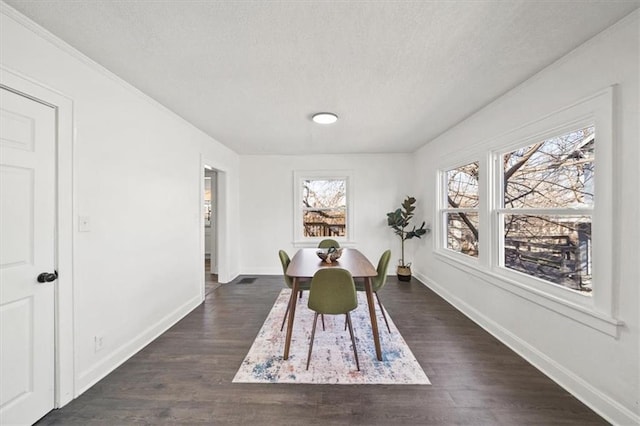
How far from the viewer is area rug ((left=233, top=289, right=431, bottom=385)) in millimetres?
1908

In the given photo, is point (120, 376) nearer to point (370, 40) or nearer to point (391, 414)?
point (391, 414)

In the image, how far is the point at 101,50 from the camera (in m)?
1.71

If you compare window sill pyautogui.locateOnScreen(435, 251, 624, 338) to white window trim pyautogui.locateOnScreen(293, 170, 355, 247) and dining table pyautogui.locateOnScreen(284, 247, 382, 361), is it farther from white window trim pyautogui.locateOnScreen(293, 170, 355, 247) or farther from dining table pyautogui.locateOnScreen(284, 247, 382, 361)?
white window trim pyautogui.locateOnScreen(293, 170, 355, 247)

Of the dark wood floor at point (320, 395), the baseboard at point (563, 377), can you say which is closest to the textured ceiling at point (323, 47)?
the baseboard at point (563, 377)

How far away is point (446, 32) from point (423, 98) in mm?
962

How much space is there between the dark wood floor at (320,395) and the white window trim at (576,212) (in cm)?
60

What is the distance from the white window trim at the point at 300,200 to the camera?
4895mm

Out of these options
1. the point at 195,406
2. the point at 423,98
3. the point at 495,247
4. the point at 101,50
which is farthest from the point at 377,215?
the point at 101,50

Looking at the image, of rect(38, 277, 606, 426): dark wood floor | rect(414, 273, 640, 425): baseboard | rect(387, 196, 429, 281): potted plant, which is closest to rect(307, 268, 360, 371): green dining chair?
rect(38, 277, 606, 426): dark wood floor

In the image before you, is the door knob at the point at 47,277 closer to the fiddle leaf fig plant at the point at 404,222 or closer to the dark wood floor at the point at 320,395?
the dark wood floor at the point at 320,395

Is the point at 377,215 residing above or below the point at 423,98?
below

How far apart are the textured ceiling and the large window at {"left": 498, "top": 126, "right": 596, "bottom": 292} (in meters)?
0.67

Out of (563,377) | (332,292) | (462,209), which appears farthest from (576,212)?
(332,292)

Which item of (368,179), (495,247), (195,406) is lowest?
(195,406)
